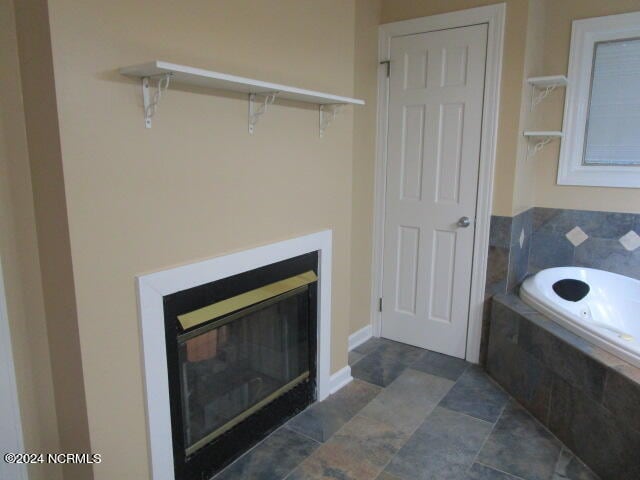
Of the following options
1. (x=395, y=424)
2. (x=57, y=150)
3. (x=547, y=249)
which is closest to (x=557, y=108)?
(x=547, y=249)

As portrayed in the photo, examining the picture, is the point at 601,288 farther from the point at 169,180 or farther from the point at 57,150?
the point at 57,150

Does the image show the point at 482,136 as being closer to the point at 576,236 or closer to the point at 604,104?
the point at 604,104

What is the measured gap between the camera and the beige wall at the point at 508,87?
2.62m

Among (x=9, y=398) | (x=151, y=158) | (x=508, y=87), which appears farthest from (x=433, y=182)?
(x=9, y=398)

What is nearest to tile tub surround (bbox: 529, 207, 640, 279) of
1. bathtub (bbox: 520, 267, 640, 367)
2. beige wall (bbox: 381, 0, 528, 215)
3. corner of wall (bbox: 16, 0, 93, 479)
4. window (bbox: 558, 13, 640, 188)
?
bathtub (bbox: 520, 267, 640, 367)

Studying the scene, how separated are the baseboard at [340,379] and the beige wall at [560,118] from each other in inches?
70.8

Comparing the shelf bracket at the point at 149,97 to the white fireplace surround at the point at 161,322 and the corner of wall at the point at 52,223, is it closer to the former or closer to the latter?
the corner of wall at the point at 52,223

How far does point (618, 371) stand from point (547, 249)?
1493mm

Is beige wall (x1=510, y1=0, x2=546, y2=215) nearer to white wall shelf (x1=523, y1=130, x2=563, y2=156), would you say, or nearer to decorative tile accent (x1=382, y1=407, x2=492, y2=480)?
white wall shelf (x1=523, y1=130, x2=563, y2=156)

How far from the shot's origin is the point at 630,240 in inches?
117

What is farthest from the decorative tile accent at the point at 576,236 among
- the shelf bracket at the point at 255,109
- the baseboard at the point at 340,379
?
the shelf bracket at the point at 255,109

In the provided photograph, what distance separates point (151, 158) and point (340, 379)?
5.69ft

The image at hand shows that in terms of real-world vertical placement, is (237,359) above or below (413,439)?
above

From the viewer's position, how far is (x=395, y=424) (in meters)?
2.36
